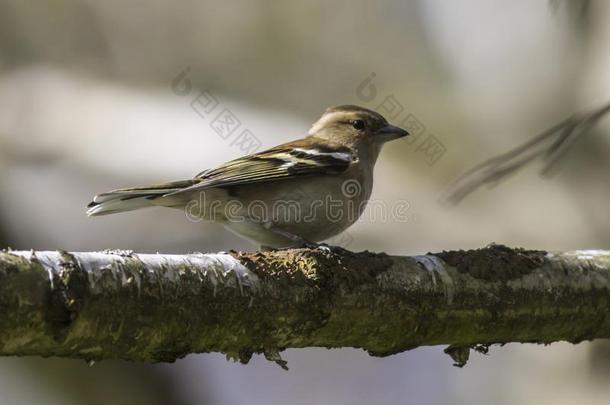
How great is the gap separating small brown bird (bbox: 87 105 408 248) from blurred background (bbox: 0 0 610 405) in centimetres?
283

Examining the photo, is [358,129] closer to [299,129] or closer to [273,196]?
[273,196]

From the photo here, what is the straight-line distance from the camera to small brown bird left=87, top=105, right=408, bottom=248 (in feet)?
19.4

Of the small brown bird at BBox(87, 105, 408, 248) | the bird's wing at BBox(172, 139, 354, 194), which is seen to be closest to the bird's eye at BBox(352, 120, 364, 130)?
the bird's wing at BBox(172, 139, 354, 194)

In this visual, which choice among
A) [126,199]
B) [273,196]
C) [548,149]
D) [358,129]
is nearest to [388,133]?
[358,129]

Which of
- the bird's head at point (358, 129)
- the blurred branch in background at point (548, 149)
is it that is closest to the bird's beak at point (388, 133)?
the bird's head at point (358, 129)

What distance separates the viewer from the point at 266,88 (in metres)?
10.9

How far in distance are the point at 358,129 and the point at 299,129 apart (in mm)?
2823

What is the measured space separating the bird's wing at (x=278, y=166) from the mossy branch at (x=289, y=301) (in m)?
1.85

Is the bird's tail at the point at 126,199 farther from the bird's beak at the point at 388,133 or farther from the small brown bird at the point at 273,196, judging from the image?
the bird's beak at the point at 388,133

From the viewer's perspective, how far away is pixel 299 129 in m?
10.0

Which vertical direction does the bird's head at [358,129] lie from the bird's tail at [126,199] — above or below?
above

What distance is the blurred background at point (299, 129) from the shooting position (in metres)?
9.08

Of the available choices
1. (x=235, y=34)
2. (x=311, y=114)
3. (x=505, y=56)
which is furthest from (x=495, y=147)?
(x=235, y=34)

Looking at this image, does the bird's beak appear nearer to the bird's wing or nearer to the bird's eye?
the bird's eye
